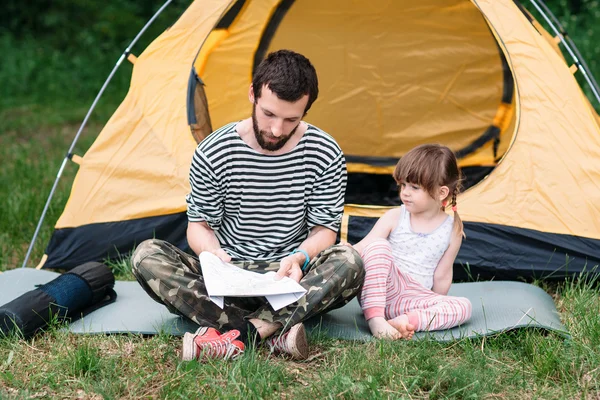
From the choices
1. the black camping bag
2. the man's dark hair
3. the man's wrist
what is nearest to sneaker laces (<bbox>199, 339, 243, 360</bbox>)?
the man's wrist

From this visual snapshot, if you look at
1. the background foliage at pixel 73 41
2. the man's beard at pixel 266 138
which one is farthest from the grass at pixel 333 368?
the background foliage at pixel 73 41

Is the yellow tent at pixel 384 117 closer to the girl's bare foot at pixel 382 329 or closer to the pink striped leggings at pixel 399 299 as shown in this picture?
the pink striped leggings at pixel 399 299

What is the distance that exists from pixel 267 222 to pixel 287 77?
0.53 m

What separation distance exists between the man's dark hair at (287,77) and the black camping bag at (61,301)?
0.95 metres

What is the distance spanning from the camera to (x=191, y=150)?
338cm

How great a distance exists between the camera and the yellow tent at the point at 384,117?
3178 millimetres

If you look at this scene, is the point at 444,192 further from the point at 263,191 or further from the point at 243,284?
the point at 243,284

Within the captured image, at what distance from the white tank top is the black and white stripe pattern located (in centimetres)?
27

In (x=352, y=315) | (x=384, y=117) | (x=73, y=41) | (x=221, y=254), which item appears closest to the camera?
(x=221, y=254)

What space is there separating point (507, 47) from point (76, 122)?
172 inches

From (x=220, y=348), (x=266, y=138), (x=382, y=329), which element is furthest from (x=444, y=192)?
(x=220, y=348)

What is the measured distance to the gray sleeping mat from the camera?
2602 millimetres

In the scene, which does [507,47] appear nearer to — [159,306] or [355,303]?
[355,303]

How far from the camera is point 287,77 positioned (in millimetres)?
2393
